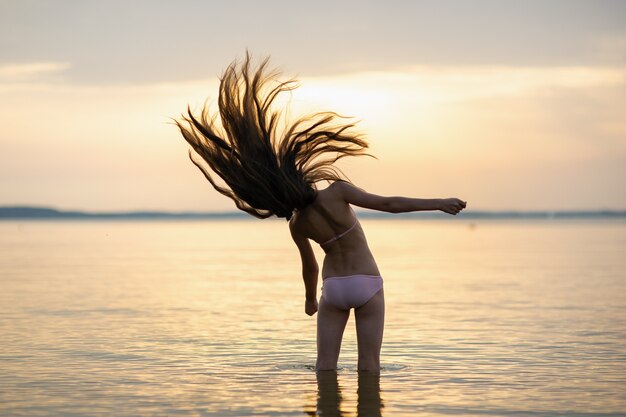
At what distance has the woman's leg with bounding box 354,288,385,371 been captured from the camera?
339 inches

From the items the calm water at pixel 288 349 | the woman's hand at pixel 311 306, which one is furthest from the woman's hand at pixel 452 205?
the woman's hand at pixel 311 306

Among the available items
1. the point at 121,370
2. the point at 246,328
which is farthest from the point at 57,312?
the point at 121,370

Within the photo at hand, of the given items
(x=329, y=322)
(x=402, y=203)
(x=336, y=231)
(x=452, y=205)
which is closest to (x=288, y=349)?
(x=329, y=322)

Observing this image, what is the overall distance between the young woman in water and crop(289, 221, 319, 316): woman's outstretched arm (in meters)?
0.01

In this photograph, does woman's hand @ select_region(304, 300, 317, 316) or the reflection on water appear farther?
woman's hand @ select_region(304, 300, 317, 316)

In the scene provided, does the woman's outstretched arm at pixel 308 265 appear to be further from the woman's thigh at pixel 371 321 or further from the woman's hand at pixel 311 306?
the woman's thigh at pixel 371 321

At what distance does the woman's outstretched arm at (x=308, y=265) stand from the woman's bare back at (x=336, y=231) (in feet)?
0.27

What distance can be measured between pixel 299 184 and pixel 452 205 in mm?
1200

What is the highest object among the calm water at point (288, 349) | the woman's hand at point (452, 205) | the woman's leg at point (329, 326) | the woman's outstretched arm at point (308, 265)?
the woman's hand at point (452, 205)

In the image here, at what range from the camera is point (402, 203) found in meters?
7.95

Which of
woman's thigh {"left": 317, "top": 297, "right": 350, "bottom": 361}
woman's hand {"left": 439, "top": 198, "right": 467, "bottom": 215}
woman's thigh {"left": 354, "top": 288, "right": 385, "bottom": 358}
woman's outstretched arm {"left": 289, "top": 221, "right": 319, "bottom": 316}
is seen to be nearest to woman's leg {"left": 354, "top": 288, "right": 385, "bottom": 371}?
woman's thigh {"left": 354, "top": 288, "right": 385, "bottom": 358}

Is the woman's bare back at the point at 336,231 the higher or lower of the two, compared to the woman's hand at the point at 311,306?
higher

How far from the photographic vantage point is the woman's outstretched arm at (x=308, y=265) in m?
8.65

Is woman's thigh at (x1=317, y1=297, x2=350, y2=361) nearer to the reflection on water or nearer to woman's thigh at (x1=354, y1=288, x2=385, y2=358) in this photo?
woman's thigh at (x1=354, y1=288, x2=385, y2=358)
